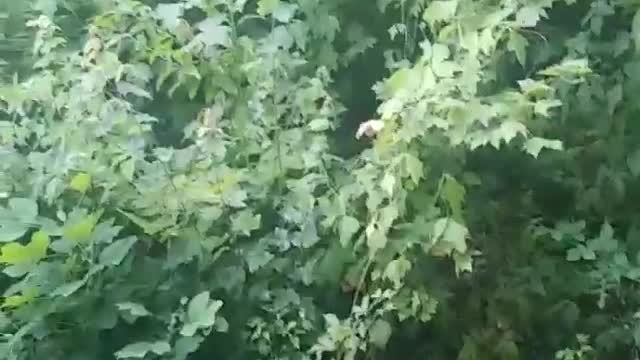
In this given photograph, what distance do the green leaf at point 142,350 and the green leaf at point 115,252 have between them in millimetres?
163

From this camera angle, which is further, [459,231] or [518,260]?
[518,260]

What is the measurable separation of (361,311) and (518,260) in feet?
1.20

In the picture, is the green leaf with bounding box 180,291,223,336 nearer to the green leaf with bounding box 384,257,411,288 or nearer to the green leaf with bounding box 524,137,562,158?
the green leaf with bounding box 384,257,411,288

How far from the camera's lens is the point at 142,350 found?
6.03 ft

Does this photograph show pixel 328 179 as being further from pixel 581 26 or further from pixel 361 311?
pixel 581 26

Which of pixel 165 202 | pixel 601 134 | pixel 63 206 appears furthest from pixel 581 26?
pixel 63 206

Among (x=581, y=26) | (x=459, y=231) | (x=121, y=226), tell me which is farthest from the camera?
(x=581, y=26)

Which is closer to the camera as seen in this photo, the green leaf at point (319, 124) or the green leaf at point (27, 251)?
the green leaf at point (27, 251)

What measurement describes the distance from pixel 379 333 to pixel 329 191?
12.2 inches

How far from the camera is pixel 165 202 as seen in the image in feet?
6.42

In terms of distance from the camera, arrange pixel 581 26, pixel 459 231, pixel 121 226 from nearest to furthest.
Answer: pixel 459 231, pixel 121 226, pixel 581 26

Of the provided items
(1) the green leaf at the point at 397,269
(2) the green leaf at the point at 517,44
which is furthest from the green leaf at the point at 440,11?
(1) the green leaf at the point at 397,269

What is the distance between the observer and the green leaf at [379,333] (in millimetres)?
1897

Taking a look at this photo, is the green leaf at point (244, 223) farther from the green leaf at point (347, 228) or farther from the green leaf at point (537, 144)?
the green leaf at point (537, 144)
